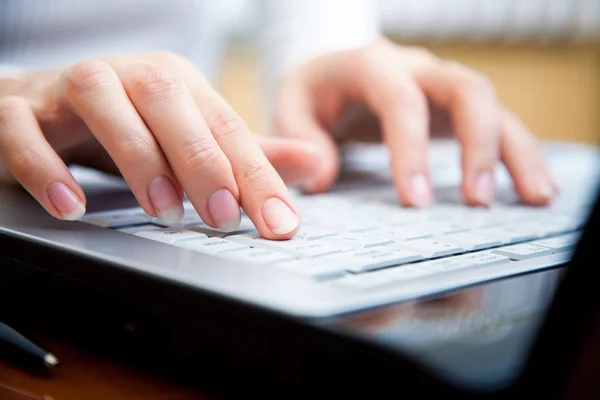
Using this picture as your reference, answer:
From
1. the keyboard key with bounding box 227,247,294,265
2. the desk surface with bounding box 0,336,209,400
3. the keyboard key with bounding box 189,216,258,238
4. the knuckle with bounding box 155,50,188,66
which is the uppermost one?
the knuckle with bounding box 155,50,188,66

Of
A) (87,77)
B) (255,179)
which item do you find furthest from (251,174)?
(87,77)

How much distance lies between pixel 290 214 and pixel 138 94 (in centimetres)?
12

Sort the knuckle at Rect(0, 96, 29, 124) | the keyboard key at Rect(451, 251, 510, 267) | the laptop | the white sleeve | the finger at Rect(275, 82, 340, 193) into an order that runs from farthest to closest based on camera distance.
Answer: the white sleeve < the finger at Rect(275, 82, 340, 193) < the knuckle at Rect(0, 96, 29, 124) < the keyboard key at Rect(451, 251, 510, 267) < the laptop

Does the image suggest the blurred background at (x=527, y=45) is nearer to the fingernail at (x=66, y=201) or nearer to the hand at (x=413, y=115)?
the hand at (x=413, y=115)

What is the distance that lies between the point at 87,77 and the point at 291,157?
0.14 metres

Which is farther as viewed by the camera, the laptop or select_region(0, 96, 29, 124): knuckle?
select_region(0, 96, 29, 124): knuckle

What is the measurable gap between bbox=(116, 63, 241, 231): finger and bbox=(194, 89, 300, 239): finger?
0.4 inches

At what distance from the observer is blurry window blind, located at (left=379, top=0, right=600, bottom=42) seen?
171 centimetres

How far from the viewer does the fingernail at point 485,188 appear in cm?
53

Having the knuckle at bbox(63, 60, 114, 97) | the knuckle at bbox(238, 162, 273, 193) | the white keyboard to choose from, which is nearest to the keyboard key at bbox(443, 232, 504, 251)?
the white keyboard

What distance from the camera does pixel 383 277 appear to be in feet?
0.89

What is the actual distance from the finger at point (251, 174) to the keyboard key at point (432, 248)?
0.06m

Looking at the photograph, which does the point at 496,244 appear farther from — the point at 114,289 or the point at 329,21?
the point at 329,21

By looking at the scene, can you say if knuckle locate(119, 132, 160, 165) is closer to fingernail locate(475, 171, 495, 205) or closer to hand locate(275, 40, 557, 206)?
hand locate(275, 40, 557, 206)
